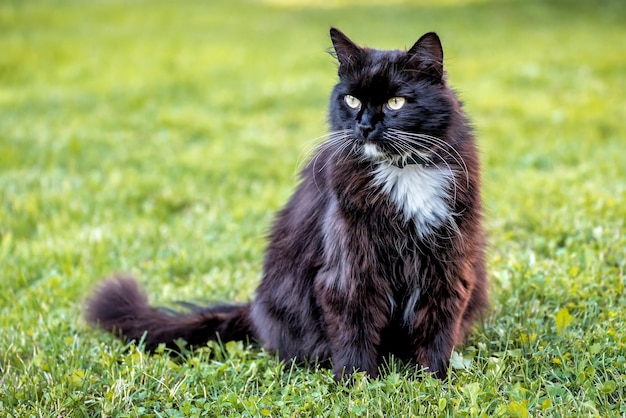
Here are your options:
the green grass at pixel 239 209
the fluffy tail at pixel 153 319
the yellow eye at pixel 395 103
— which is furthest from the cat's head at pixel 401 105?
the fluffy tail at pixel 153 319

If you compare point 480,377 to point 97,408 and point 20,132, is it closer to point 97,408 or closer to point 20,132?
point 97,408

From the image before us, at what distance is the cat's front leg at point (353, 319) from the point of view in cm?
280

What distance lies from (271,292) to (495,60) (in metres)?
8.51

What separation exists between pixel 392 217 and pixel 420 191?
0.16 m


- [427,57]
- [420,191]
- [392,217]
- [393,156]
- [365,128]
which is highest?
[427,57]

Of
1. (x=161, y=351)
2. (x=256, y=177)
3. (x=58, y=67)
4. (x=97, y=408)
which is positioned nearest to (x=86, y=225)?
(x=256, y=177)

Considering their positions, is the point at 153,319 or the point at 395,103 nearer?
the point at 395,103

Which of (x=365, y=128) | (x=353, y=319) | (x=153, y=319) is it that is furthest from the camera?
(x=153, y=319)

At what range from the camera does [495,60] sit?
418 inches

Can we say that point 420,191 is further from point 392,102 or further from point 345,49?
point 345,49

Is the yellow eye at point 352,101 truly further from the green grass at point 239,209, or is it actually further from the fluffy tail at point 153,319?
the fluffy tail at point 153,319

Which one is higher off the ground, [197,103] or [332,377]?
[197,103]

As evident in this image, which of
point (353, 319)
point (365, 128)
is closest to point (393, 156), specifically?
point (365, 128)

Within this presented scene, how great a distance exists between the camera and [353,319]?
9.27 ft
